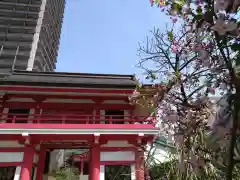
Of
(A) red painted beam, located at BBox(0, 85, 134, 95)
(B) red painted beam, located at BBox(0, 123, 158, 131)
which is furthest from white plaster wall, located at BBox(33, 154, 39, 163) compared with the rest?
(A) red painted beam, located at BBox(0, 85, 134, 95)

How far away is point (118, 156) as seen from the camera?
933cm

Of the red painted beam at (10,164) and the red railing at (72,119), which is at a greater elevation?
the red railing at (72,119)

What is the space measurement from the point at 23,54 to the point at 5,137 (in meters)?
30.4

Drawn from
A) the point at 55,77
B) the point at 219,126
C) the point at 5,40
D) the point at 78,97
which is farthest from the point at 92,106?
the point at 5,40

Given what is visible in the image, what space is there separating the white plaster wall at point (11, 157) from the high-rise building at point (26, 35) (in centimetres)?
2770

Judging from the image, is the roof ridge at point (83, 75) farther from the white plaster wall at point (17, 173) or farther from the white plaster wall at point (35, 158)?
the white plaster wall at point (17, 173)

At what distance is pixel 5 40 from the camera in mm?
38125

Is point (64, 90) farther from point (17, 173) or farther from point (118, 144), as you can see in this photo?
point (17, 173)

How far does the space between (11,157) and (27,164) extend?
A: 721 mm

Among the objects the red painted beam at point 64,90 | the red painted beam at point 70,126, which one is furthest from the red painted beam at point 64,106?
the red painted beam at point 70,126

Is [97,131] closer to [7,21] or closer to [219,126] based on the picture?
[219,126]

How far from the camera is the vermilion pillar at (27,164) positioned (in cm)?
844

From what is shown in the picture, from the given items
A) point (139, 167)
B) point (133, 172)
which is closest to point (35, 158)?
point (133, 172)

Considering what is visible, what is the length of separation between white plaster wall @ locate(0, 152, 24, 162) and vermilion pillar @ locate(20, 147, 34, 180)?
22 cm
